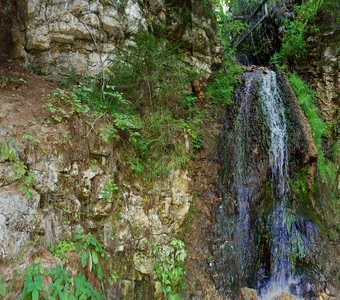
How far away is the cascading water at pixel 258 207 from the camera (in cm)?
481

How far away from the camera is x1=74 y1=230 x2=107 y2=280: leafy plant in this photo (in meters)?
3.28

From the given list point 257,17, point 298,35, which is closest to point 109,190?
point 298,35

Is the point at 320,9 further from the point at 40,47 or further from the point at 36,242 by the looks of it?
the point at 36,242

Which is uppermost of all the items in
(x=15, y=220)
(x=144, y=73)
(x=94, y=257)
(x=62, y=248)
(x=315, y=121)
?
(x=144, y=73)

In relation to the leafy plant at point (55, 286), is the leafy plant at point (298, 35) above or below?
above

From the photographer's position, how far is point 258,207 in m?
5.43

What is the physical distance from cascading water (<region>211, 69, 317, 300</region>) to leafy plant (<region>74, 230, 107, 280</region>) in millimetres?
2104

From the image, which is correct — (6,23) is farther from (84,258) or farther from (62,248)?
(84,258)

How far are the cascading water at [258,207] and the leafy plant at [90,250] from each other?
2.10 meters

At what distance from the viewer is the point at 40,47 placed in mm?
4855

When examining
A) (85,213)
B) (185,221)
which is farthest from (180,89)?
(85,213)

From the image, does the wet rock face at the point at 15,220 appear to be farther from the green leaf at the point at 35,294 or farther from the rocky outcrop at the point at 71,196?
the green leaf at the point at 35,294

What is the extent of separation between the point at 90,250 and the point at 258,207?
11.1ft

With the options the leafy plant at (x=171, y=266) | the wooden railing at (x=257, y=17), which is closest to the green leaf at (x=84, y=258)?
the leafy plant at (x=171, y=266)
